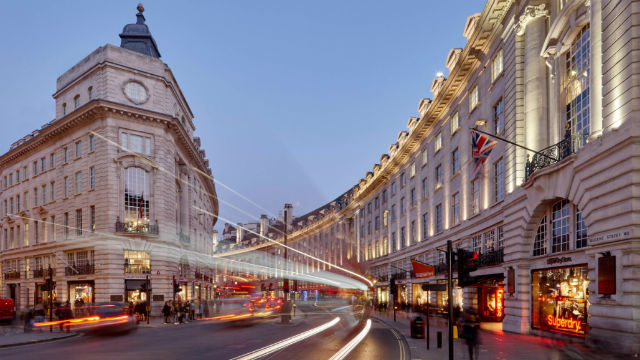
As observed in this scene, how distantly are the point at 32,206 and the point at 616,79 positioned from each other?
2303 inches

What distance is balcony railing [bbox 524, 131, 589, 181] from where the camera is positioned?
20531 mm

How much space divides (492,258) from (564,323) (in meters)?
8.19

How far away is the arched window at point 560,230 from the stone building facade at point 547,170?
0.06 metres

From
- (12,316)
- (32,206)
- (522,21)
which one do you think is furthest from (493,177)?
(32,206)

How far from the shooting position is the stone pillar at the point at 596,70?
18766 millimetres

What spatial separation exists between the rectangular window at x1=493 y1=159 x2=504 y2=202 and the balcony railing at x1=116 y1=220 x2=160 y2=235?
1193 inches

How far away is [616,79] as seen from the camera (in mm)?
17359

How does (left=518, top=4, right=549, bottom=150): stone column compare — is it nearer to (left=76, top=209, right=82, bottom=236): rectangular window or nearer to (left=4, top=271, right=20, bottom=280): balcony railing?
(left=76, top=209, right=82, bottom=236): rectangular window

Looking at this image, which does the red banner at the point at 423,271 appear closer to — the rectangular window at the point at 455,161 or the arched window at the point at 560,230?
the arched window at the point at 560,230

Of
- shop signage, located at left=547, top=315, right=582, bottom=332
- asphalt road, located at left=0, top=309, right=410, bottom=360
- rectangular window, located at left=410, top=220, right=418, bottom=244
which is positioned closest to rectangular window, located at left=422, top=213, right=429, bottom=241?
rectangular window, located at left=410, top=220, right=418, bottom=244

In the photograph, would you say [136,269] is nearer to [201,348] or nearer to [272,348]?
[201,348]

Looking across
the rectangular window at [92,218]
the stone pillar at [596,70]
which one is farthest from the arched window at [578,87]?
the rectangular window at [92,218]

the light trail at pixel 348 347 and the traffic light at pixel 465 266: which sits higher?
the traffic light at pixel 465 266

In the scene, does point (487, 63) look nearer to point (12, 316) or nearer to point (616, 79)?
point (616, 79)
